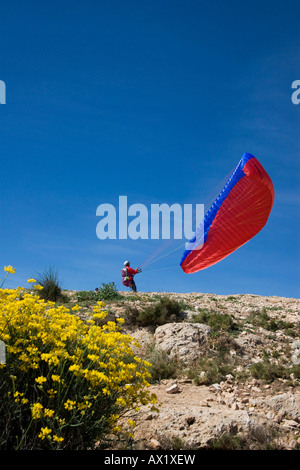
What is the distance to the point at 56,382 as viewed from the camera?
16.4 ft

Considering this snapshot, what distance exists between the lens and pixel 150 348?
11391 millimetres

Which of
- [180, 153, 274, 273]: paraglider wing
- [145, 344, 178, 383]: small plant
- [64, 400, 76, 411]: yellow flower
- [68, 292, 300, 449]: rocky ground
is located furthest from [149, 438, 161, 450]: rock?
[180, 153, 274, 273]: paraglider wing

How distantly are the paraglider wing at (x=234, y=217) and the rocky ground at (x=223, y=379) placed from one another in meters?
1.85

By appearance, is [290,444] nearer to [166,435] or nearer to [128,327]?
[166,435]

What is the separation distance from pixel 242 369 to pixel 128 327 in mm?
3871

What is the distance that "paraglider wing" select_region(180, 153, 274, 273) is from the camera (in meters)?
13.6

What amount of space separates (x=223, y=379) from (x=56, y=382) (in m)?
5.88

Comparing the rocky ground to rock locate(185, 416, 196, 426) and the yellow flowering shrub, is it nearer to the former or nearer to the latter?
rock locate(185, 416, 196, 426)

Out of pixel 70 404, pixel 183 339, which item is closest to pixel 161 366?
pixel 183 339

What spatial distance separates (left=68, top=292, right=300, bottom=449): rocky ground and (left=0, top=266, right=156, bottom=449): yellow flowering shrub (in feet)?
3.69

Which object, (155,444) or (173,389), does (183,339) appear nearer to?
(173,389)
